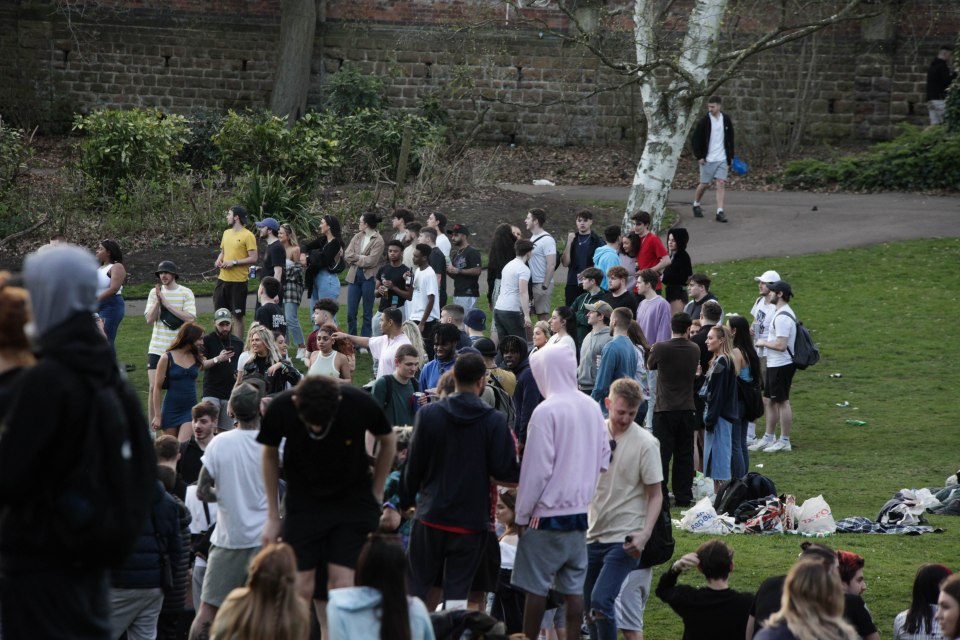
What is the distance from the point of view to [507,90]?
31.2 meters

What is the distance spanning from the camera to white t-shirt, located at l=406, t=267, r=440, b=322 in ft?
46.2

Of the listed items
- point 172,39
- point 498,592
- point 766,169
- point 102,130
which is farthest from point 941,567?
point 172,39

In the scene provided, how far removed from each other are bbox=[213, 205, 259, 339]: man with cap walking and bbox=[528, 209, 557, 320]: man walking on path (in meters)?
3.31

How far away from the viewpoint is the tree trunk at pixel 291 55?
30484 mm

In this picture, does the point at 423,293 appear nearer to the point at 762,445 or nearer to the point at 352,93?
the point at 762,445

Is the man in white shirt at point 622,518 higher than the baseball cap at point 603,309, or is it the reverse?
the baseball cap at point 603,309

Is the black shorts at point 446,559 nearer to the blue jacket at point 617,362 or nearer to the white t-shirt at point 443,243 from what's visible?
the blue jacket at point 617,362

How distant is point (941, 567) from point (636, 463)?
168cm

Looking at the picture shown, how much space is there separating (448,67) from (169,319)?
1877 cm

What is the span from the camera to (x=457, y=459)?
6.85 m

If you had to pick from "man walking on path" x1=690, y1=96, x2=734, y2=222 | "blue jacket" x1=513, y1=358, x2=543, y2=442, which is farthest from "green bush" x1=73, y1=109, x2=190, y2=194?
"blue jacket" x1=513, y1=358, x2=543, y2=442

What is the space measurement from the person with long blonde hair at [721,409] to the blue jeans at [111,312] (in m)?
6.62

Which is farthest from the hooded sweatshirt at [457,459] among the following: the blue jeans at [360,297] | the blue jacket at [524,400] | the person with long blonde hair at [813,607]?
the blue jeans at [360,297]

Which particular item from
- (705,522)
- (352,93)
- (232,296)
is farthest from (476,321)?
(352,93)
